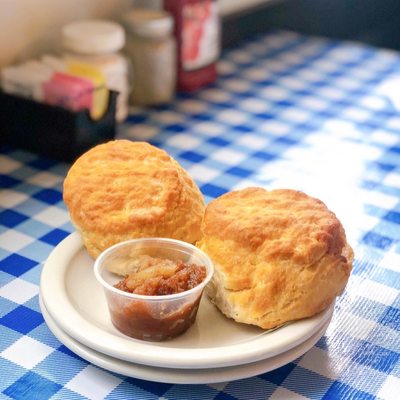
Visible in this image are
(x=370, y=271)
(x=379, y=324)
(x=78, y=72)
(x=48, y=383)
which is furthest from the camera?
(x=78, y=72)

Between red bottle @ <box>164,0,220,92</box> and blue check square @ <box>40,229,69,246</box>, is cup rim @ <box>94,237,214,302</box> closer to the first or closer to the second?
blue check square @ <box>40,229,69,246</box>

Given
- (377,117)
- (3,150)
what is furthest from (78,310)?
(377,117)

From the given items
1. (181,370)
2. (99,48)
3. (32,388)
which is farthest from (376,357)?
(99,48)

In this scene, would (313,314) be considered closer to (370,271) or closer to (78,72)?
(370,271)

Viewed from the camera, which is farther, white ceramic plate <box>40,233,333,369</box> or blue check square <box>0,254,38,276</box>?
blue check square <box>0,254,38,276</box>

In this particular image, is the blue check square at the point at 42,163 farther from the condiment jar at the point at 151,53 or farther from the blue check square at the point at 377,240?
the blue check square at the point at 377,240

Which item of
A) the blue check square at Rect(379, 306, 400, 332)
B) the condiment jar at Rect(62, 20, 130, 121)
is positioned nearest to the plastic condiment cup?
the blue check square at Rect(379, 306, 400, 332)

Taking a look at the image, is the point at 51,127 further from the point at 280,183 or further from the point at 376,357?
the point at 376,357

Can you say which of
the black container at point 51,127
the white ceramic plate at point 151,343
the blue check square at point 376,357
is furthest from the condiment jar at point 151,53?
the blue check square at point 376,357
